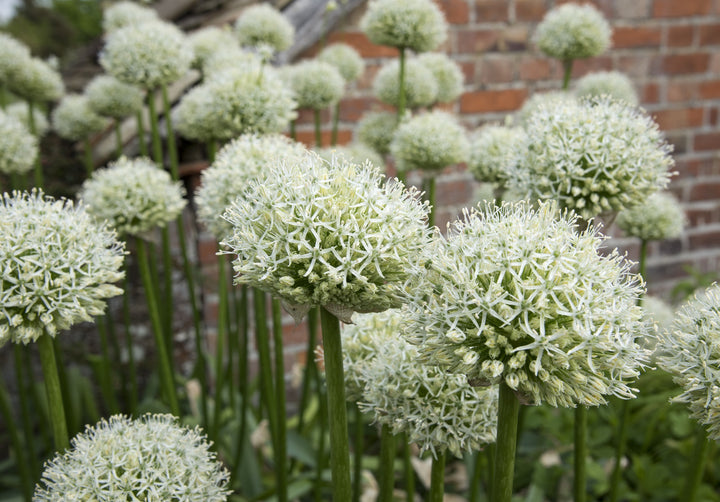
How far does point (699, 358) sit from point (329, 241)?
0.52 m

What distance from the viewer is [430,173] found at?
6.15ft

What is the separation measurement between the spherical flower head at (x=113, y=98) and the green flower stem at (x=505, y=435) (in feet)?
5.81

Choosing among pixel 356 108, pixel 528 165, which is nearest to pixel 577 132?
pixel 528 165

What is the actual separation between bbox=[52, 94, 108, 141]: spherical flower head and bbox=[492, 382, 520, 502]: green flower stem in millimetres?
1947

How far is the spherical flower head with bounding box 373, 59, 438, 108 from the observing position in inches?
80.8

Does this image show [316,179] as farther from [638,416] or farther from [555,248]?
[638,416]

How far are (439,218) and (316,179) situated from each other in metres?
2.44

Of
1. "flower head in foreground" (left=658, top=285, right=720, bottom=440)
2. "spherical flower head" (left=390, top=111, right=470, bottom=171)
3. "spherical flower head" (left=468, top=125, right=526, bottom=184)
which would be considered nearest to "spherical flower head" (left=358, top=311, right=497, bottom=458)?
"flower head in foreground" (left=658, top=285, right=720, bottom=440)

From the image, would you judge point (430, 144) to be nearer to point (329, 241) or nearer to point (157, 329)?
point (157, 329)

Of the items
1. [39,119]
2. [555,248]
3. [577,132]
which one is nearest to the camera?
[555,248]

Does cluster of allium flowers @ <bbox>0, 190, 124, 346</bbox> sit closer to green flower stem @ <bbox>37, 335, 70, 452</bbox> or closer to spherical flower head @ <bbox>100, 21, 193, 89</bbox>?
green flower stem @ <bbox>37, 335, 70, 452</bbox>

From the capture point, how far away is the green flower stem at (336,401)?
859 mm

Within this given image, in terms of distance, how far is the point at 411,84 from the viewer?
2.05m

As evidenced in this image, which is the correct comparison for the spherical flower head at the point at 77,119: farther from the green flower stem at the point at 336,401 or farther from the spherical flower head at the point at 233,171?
the green flower stem at the point at 336,401
